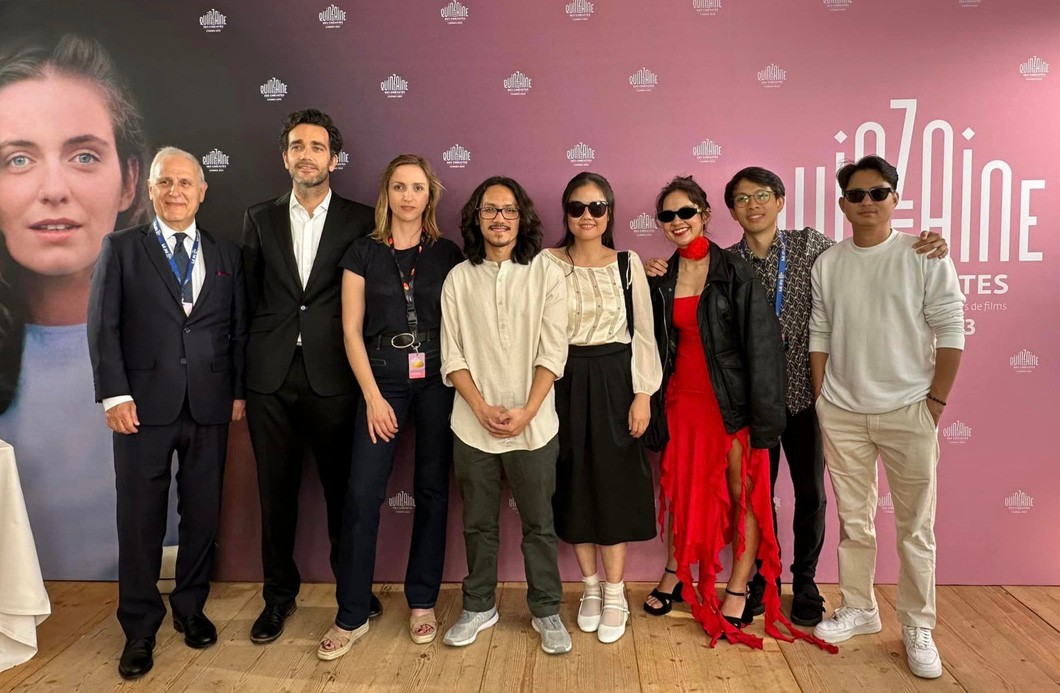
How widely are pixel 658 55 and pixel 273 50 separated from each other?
1705 millimetres

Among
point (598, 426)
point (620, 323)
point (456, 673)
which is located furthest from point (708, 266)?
point (456, 673)

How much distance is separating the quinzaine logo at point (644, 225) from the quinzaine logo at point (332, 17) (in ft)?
5.14

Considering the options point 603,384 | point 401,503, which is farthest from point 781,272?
point 401,503

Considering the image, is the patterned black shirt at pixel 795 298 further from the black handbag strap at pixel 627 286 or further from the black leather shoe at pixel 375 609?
the black leather shoe at pixel 375 609

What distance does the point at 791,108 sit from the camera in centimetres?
317

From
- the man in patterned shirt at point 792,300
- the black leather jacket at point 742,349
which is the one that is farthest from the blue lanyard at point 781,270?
the black leather jacket at point 742,349

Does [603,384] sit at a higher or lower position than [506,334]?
lower

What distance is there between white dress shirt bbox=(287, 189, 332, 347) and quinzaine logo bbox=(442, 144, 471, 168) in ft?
2.03

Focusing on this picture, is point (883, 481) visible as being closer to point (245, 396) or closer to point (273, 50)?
point (245, 396)

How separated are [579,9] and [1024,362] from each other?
250cm

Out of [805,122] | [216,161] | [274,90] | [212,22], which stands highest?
[212,22]

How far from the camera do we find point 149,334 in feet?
8.71

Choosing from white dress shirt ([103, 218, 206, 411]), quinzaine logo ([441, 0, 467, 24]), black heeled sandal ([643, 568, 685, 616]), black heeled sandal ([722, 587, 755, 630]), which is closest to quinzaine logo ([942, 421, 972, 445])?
black heeled sandal ([722, 587, 755, 630])

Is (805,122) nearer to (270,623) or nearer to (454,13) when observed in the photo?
(454,13)
